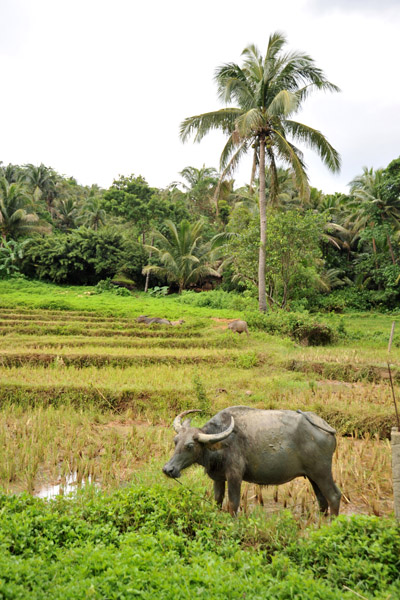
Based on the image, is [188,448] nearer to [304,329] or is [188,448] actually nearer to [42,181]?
[304,329]

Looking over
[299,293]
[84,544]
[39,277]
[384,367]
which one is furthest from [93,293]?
[84,544]

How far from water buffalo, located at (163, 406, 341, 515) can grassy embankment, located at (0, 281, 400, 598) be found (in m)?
0.28

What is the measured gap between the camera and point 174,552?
2561 mm

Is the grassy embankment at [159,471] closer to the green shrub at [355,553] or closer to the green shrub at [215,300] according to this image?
the green shrub at [355,553]

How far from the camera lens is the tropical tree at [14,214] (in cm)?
2555

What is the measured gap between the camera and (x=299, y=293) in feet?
66.5

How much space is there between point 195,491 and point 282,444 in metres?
0.91

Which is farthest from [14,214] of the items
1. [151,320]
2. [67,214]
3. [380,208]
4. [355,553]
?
[355,553]

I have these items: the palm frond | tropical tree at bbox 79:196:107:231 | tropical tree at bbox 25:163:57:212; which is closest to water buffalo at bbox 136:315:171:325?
the palm frond

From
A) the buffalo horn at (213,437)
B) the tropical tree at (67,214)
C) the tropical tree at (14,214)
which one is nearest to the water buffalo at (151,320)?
the buffalo horn at (213,437)

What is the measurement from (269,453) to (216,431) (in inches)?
19.1

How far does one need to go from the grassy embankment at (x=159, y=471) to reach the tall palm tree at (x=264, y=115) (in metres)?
6.37

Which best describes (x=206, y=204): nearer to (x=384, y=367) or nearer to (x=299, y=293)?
(x=299, y=293)

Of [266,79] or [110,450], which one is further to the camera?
[266,79]
